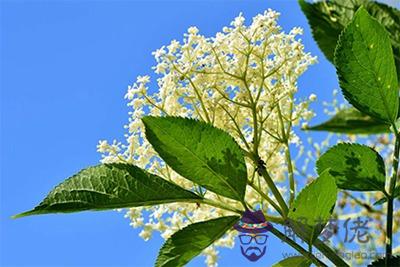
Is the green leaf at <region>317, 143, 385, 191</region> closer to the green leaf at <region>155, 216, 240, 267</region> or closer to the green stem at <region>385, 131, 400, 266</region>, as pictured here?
the green stem at <region>385, 131, 400, 266</region>

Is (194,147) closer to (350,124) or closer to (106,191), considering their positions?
(106,191)

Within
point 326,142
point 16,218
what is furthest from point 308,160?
point 16,218

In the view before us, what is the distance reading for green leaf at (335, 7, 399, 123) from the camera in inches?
46.7

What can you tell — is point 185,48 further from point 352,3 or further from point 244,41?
point 352,3

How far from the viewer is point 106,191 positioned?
1169 mm

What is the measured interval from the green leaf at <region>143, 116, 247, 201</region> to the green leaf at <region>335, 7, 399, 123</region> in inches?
10.5

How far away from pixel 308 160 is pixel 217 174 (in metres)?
2.80

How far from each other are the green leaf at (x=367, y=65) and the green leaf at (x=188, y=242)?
0.37m

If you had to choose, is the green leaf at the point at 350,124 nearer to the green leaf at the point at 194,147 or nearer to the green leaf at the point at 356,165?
the green leaf at the point at 356,165

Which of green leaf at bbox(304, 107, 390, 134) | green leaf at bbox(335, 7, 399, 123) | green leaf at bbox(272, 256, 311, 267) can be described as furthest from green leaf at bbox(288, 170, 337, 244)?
green leaf at bbox(304, 107, 390, 134)

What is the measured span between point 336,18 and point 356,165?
51cm

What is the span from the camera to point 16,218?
1.12 metres

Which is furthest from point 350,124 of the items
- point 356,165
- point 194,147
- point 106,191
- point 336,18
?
point 106,191

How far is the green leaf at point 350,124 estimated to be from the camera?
1667 mm
